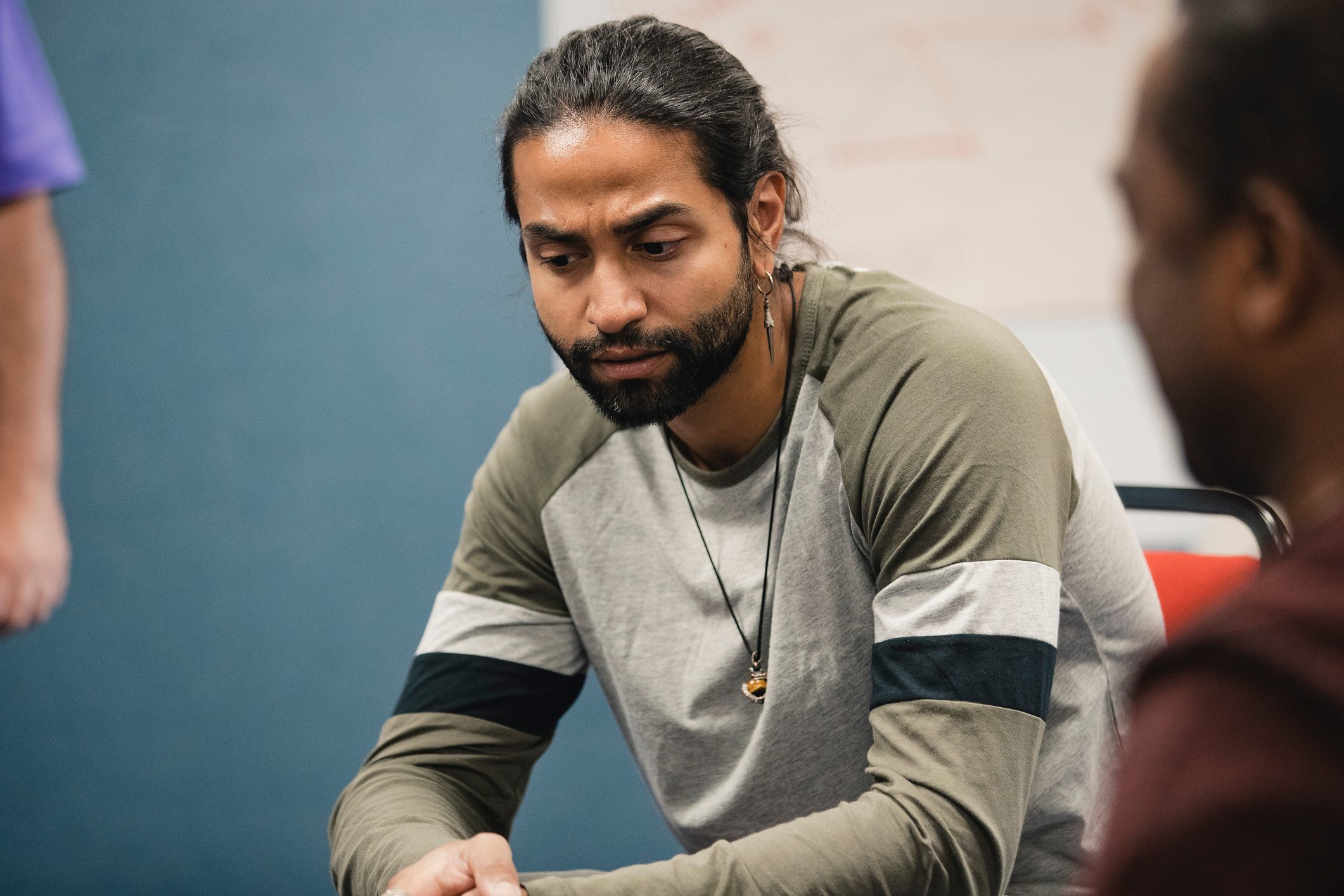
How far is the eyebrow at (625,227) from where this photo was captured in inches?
44.0

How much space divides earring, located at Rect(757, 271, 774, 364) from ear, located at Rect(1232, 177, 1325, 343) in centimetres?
71

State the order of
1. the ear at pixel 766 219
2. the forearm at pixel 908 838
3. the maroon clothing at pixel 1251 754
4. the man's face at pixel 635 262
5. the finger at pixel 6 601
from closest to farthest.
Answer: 1. the maroon clothing at pixel 1251 754
2. the finger at pixel 6 601
3. the forearm at pixel 908 838
4. the man's face at pixel 635 262
5. the ear at pixel 766 219

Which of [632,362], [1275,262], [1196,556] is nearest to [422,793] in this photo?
[632,362]

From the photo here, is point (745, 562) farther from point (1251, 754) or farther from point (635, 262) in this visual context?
point (1251, 754)

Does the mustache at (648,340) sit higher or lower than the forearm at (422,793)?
higher

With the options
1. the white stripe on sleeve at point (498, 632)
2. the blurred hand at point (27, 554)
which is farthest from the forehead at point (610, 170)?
the blurred hand at point (27, 554)

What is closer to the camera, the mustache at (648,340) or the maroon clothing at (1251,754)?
the maroon clothing at (1251,754)

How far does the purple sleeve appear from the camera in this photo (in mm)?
778

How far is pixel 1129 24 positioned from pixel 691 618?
4.39 feet

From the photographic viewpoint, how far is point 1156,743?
449mm

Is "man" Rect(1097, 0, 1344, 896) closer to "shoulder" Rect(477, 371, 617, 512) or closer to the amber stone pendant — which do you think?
the amber stone pendant

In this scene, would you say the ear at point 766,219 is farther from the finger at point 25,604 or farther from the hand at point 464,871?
the finger at point 25,604

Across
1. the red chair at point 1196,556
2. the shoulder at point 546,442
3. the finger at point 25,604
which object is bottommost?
the red chair at point 1196,556

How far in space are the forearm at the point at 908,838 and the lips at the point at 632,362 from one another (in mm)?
406
